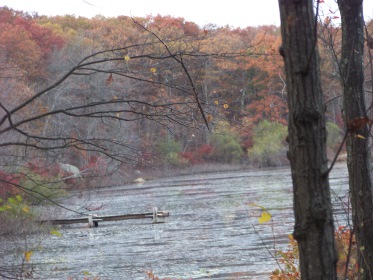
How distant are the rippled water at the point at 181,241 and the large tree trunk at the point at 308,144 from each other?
6.78 metres

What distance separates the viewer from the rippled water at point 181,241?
13872mm

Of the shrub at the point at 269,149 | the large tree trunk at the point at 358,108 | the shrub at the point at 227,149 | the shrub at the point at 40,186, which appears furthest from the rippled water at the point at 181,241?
the shrub at the point at 227,149

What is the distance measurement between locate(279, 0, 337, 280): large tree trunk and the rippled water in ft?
22.2

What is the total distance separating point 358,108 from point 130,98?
8.08ft

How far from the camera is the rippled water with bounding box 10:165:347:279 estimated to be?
45.5ft

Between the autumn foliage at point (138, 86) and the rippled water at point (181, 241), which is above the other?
the autumn foliage at point (138, 86)

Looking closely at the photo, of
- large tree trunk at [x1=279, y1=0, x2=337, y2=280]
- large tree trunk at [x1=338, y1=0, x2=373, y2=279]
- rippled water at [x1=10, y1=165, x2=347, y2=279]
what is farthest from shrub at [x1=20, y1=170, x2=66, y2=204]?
large tree trunk at [x1=279, y1=0, x2=337, y2=280]

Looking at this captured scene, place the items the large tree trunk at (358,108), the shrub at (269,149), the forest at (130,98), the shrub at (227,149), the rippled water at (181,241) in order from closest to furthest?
the forest at (130,98), the large tree trunk at (358,108), the rippled water at (181,241), the shrub at (269,149), the shrub at (227,149)

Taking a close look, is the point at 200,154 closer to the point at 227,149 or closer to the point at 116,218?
the point at 227,149

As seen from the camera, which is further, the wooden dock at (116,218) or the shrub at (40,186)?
the wooden dock at (116,218)

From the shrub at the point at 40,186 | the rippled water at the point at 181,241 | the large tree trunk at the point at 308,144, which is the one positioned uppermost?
the large tree trunk at the point at 308,144

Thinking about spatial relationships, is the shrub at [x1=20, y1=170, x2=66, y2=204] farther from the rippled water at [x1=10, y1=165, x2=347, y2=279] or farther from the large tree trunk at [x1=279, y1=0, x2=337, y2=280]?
the large tree trunk at [x1=279, y1=0, x2=337, y2=280]

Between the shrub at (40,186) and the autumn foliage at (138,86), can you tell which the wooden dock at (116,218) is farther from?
the shrub at (40,186)

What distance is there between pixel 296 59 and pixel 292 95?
0.13 meters
